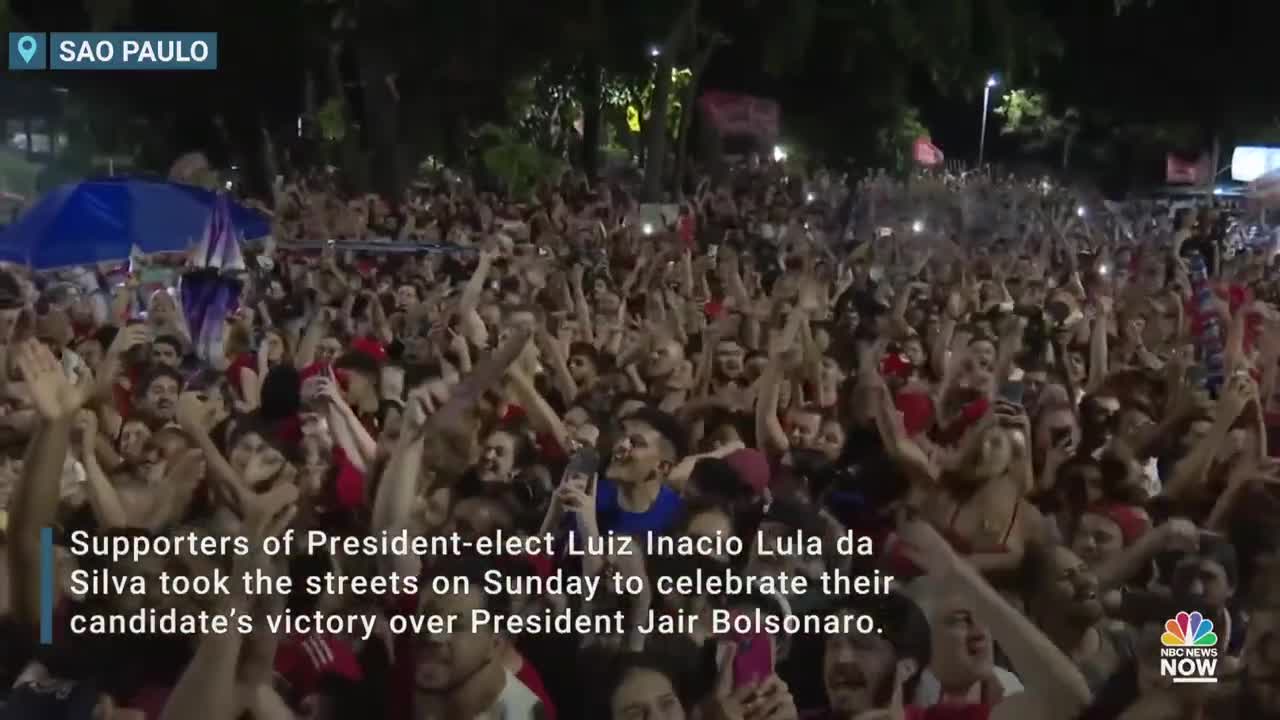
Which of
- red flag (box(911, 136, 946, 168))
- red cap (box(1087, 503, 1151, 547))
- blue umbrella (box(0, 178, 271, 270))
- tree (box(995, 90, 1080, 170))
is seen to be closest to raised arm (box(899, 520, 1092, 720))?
red cap (box(1087, 503, 1151, 547))

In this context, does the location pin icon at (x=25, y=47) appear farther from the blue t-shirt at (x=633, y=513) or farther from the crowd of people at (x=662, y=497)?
the blue t-shirt at (x=633, y=513)

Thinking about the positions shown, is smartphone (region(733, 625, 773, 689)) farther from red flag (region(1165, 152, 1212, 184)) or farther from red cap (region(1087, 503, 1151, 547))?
red flag (region(1165, 152, 1212, 184))

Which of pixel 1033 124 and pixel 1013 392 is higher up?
pixel 1033 124

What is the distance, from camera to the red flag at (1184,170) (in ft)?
154

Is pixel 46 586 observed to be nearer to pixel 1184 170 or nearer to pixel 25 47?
pixel 25 47

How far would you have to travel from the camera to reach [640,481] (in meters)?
4.77

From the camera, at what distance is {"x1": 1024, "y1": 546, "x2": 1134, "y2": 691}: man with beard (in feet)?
13.1

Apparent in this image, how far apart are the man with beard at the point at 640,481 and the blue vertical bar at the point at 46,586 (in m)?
1.44

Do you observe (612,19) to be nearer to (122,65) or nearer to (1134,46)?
(122,65)

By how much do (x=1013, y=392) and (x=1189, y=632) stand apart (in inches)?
93.4

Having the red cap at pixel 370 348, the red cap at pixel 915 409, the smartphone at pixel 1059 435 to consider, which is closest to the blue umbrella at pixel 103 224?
the red cap at pixel 370 348

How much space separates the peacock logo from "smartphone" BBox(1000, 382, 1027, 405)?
5.83 feet

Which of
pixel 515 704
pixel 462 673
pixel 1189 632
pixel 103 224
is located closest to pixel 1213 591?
pixel 1189 632

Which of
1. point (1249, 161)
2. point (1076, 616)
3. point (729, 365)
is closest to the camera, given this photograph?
point (1076, 616)
